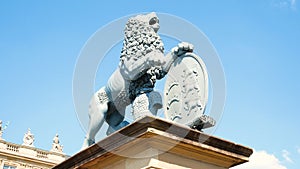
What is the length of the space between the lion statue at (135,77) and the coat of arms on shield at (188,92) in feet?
0.40

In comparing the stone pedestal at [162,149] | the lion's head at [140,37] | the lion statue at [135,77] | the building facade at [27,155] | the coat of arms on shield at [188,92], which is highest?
the building facade at [27,155]

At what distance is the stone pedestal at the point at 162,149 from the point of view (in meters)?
3.67

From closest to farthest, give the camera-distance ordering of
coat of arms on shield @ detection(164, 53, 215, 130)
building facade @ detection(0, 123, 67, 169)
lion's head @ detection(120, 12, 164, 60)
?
coat of arms on shield @ detection(164, 53, 215, 130), lion's head @ detection(120, 12, 164, 60), building facade @ detection(0, 123, 67, 169)

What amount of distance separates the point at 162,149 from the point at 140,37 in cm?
147

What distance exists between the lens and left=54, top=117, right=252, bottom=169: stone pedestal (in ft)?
12.0

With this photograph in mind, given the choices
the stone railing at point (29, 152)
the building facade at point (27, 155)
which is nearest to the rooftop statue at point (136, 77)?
the building facade at point (27, 155)

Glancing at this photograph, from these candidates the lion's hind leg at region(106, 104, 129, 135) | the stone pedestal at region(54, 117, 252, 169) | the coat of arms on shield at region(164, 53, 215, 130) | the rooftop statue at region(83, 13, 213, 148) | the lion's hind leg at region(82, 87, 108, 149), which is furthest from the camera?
the lion's hind leg at region(106, 104, 129, 135)

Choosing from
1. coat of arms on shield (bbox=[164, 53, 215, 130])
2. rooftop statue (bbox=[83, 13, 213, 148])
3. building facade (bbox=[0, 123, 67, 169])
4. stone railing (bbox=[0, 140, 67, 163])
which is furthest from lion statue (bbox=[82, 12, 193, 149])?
stone railing (bbox=[0, 140, 67, 163])

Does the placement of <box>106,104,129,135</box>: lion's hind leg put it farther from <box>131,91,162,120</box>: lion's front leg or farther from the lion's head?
the lion's head

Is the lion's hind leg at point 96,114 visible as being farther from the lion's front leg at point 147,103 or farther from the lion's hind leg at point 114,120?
the lion's front leg at point 147,103

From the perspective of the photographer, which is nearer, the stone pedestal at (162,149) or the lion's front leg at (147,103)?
the stone pedestal at (162,149)

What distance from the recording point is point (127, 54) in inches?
188

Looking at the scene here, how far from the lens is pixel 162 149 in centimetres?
372

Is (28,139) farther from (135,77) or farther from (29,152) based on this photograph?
(135,77)
